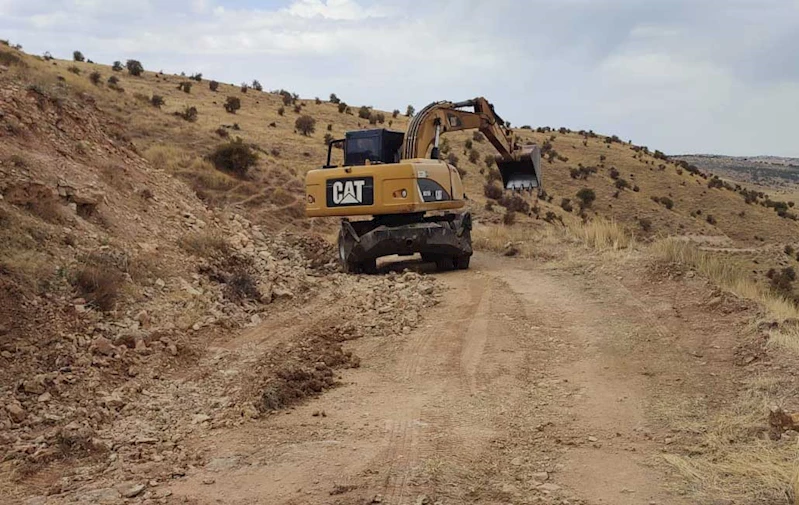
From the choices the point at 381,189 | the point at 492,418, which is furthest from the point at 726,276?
the point at 492,418

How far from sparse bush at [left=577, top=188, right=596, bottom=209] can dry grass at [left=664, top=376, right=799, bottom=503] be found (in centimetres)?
3451

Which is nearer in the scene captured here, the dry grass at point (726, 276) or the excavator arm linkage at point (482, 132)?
the dry grass at point (726, 276)

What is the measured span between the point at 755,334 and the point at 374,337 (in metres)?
4.45

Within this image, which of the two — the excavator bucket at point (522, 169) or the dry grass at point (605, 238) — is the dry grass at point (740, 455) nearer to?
the dry grass at point (605, 238)

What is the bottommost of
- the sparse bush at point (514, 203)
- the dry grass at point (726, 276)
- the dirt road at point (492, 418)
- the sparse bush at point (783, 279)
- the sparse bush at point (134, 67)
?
the sparse bush at point (783, 279)

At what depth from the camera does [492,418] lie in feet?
20.1

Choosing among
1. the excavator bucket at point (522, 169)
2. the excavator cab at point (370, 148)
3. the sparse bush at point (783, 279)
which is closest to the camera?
the excavator cab at point (370, 148)

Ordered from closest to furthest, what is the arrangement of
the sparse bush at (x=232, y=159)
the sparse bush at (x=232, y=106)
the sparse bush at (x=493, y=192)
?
the sparse bush at (x=232, y=159)
the sparse bush at (x=493, y=192)
the sparse bush at (x=232, y=106)

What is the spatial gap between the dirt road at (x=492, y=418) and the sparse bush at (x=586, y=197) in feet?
100

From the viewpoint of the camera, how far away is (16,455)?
5492mm

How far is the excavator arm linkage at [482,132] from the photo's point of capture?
1502 centimetres

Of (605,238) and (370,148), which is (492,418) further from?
(605,238)

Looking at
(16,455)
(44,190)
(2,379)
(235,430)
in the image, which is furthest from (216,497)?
(44,190)

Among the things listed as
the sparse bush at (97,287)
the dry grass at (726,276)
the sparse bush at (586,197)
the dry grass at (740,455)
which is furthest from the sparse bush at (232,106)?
the dry grass at (740,455)
